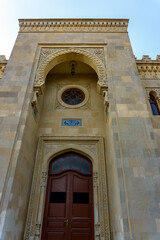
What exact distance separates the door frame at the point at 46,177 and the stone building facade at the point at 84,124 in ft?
0.09

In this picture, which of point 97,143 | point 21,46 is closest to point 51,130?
point 97,143

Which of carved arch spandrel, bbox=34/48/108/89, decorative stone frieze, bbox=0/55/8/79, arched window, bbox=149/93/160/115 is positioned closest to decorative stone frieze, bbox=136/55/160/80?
arched window, bbox=149/93/160/115

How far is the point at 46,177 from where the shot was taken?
5512 millimetres

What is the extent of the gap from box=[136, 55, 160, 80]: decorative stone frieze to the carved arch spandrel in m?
1.73

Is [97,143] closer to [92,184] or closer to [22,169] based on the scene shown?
[92,184]

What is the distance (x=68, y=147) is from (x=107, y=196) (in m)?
2.02

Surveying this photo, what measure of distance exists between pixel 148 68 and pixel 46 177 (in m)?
5.71

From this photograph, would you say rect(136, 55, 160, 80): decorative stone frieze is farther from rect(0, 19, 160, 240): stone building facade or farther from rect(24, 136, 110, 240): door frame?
rect(24, 136, 110, 240): door frame

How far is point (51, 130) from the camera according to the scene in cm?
636

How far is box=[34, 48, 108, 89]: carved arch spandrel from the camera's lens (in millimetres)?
6016

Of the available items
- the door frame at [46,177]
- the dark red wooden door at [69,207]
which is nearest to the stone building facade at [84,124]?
the door frame at [46,177]

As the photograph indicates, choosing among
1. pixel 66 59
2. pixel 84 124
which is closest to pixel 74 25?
pixel 66 59

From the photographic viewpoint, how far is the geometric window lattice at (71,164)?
588 centimetres

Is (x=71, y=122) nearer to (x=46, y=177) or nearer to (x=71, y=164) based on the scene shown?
(x=71, y=164)
